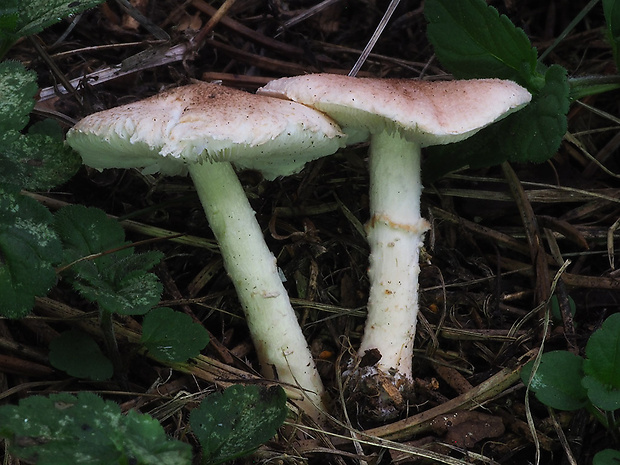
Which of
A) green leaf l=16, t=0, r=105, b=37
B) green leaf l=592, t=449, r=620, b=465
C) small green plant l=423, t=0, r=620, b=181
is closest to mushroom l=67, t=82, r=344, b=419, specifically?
green leaf l=16, t=0, r=105, b=37

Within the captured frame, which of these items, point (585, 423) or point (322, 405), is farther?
point (322, 405)

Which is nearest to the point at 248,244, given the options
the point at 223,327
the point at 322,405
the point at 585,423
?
the point at 223,327

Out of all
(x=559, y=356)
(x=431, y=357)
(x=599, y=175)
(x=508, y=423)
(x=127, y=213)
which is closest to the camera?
(x=559, y=356)

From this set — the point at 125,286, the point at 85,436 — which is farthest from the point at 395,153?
the point at 85,436

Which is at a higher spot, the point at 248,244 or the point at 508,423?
the point at 248,244

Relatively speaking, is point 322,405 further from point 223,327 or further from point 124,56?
point 124,56

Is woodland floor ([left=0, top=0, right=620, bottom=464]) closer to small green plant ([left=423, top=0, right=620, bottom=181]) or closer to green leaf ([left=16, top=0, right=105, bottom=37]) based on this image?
small green plant ([left=423, top=0, right=620, bottom=181])
